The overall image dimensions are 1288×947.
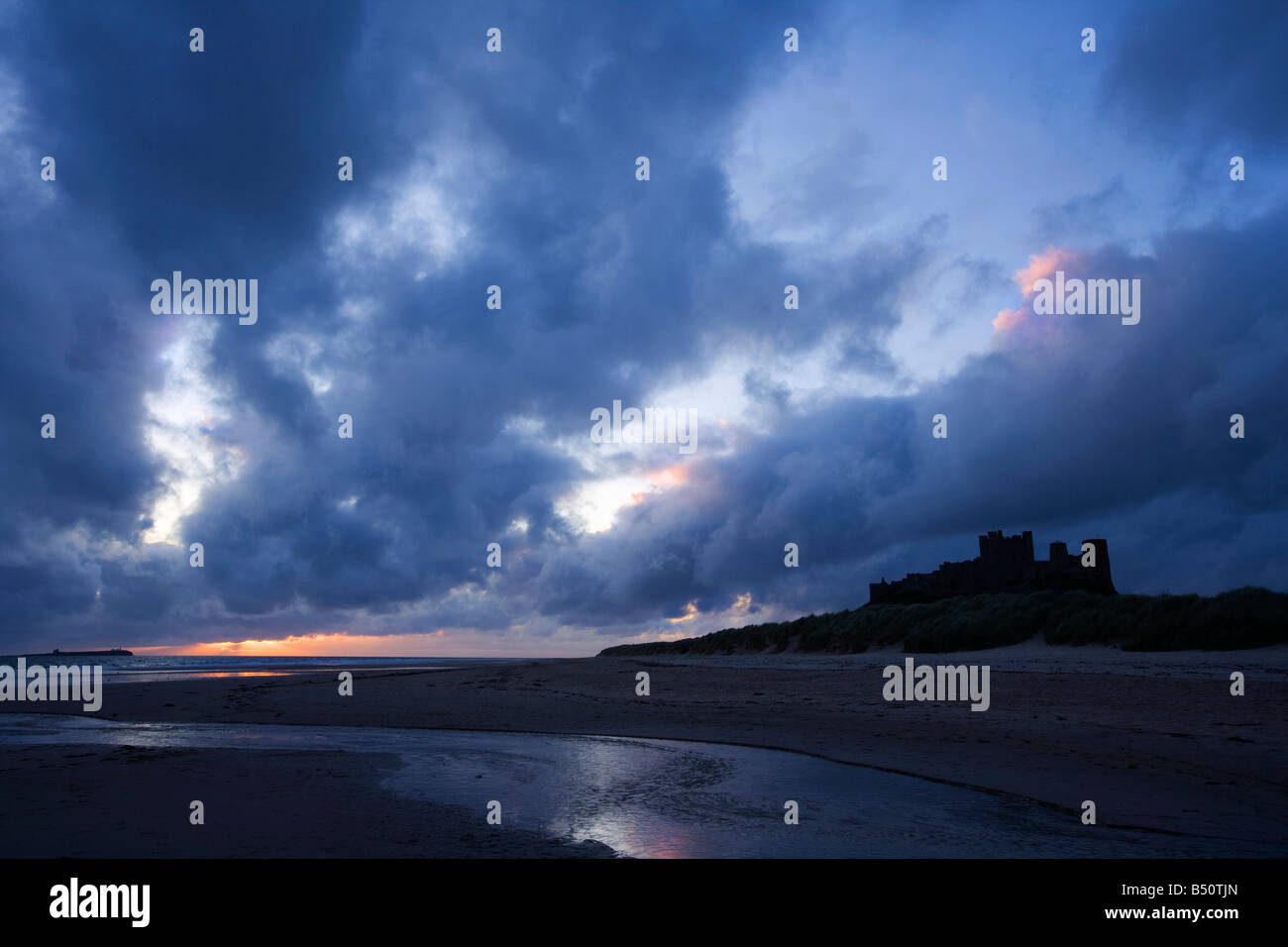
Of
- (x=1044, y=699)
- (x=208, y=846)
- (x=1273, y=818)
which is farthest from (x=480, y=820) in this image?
(x=1044, y=699)

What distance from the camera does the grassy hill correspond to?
23453mm

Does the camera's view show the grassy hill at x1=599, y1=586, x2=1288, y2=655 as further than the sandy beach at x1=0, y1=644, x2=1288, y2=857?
Yes

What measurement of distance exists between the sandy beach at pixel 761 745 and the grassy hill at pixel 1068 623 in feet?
6.44

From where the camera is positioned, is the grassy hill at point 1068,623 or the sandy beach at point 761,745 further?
the grassy hill at point 1068,623

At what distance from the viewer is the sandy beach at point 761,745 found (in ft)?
22.6

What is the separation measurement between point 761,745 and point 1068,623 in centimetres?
2128

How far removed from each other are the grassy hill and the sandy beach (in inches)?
77.3

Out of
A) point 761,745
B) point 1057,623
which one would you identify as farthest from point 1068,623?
point 761,745

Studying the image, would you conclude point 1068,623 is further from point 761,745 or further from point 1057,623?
point 761,745

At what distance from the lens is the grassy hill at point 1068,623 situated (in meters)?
23.5

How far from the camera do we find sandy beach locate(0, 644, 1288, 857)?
690 cm

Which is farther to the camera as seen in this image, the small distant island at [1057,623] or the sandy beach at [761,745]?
the small distant island at [1057,623]
